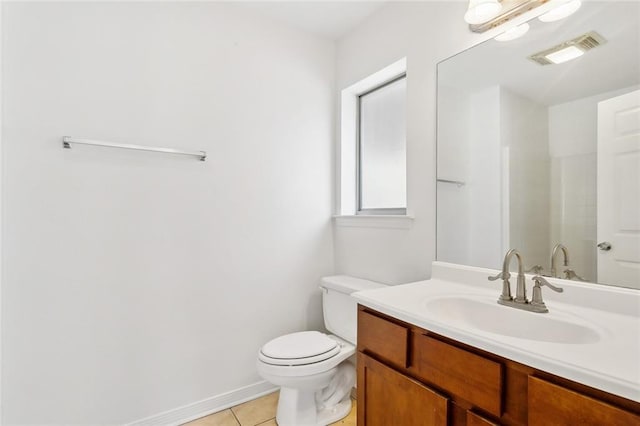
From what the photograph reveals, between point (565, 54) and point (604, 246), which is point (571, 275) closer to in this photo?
point (604, 246)

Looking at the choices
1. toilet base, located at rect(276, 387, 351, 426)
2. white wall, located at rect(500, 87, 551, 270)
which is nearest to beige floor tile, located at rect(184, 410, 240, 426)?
toilet base, located at rect(276, 387, 351, 426)

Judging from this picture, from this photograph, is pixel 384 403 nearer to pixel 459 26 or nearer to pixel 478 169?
pixel 478 169

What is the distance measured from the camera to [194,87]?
1.69m

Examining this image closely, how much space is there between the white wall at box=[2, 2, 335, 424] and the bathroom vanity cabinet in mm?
922

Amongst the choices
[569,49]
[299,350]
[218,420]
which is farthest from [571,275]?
[218,420]

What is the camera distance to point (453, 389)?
863 millimetres

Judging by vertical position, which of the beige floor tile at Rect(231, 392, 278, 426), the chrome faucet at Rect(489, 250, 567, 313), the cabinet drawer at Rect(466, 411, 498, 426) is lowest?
the beige floor tile at Rect(231, 392, 278, 426)

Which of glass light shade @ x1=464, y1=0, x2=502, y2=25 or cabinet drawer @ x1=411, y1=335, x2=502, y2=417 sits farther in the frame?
glass light shade @ x1=464, y1=0, x2=502, y2=25

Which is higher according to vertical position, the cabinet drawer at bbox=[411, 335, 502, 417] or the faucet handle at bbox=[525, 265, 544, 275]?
the faucet handle at bbox=[525, 265, 544, 275]

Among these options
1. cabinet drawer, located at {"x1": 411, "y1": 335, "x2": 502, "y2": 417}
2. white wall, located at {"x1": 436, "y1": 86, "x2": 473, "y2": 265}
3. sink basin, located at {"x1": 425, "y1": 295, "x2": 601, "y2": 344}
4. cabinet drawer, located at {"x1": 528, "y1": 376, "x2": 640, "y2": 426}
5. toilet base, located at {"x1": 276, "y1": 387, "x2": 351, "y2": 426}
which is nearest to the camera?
cabinet drawer, located at {"x1": 528, "y1": 376, "x2": 640, "y2": 426}

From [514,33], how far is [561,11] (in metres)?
0.16

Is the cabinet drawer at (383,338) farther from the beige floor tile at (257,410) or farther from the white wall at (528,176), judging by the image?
the beige floor tile at (257,410)

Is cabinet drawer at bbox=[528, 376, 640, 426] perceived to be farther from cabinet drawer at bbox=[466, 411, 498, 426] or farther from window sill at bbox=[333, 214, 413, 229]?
window sill at bbox=[333, 214, 413, 229]

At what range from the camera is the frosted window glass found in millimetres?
1967
